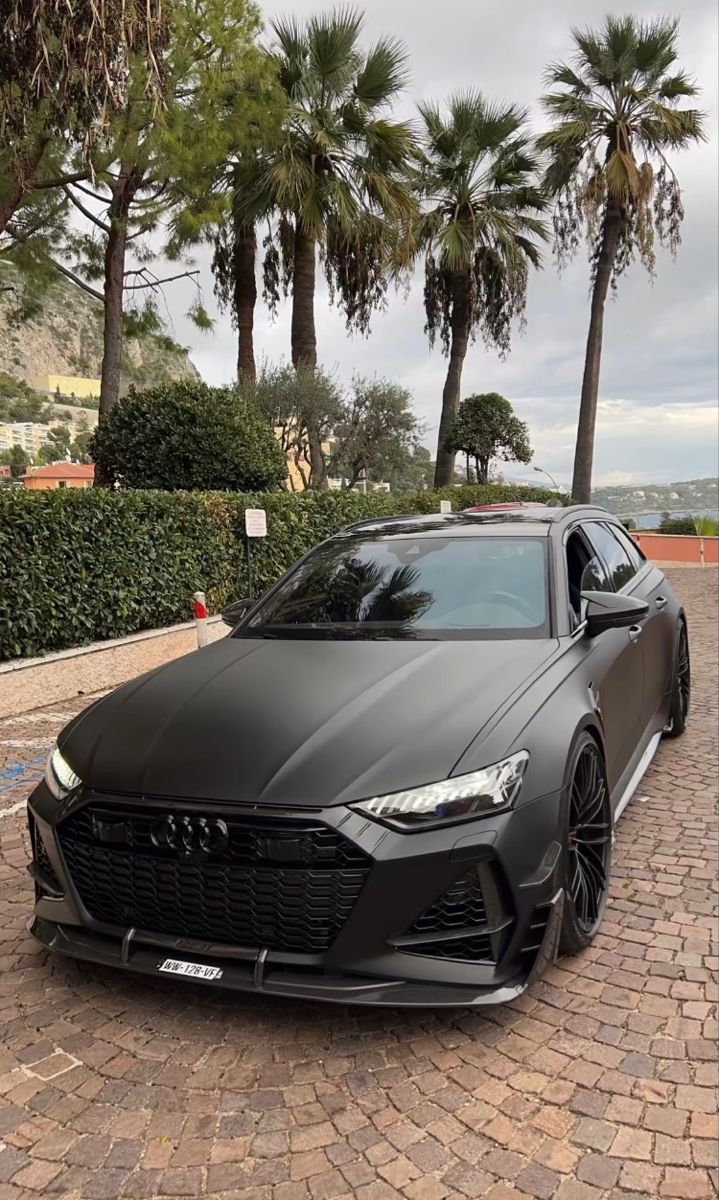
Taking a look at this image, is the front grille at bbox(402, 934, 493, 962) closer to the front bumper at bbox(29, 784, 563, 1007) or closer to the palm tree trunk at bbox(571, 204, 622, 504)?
the front bumper at bbox(29, 784, 563, 1007)

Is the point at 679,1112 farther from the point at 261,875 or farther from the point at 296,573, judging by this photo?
the point at 296,573

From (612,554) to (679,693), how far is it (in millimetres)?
1311

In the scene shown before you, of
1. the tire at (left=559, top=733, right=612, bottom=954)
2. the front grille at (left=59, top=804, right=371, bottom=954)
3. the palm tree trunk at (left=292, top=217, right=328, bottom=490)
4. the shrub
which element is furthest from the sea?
the front grille at (left=59, top=804, right=371, bottom=954)

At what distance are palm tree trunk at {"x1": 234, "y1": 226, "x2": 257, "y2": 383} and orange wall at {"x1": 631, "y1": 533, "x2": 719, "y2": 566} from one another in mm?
11170

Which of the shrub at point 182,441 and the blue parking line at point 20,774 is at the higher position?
the shrub at point 182,441

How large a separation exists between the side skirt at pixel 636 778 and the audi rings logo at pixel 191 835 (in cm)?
176

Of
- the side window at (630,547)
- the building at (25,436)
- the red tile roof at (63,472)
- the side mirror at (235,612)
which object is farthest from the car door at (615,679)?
the building at (25,436)

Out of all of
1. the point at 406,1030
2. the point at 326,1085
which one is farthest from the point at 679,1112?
the point at 326,1085

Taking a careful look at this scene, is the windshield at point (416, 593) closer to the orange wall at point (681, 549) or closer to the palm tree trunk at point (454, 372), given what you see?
the orange wall at point (681, 549)

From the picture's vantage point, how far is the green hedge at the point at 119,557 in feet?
21.5

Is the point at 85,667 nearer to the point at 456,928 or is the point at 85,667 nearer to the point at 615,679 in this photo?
the point at 615,679

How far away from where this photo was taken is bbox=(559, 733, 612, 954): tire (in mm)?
2546

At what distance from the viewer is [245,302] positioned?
17766 mm

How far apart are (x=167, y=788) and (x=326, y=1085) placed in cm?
88
